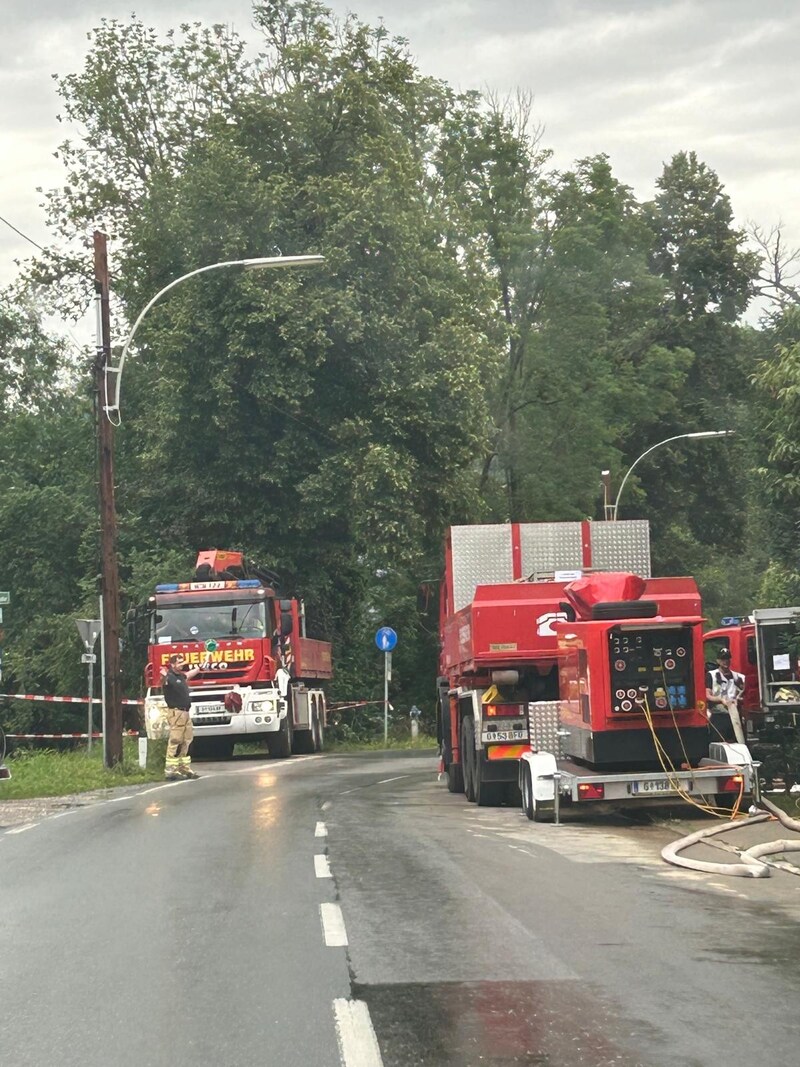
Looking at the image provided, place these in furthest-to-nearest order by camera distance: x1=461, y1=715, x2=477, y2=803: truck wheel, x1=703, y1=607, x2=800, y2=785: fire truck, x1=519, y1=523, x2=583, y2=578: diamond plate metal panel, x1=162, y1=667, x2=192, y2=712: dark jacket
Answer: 1. x1=162, y1=667, x2=192, y2=712: dark jacket
2. x1=703, y1=607, x2=800, y2=785: fire truck
3. x1=519, y1=523, x2=583, y2=578: diamond plate metal panel
4. x1=461, y1=715, x2=477, y2=803: truck wheel

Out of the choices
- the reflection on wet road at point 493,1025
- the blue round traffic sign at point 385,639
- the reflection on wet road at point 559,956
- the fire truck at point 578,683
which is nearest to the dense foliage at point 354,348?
the blue round traffic sign at point 385,639

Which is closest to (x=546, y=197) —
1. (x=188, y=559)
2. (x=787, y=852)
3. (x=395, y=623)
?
(x=395, y=623)

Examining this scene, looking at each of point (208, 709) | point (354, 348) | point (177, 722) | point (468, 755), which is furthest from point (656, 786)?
point (354, 348)

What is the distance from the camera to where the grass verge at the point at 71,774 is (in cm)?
2311

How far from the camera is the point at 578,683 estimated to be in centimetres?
1661

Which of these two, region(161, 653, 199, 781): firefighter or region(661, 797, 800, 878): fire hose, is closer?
region(661, 797, 800, 878): fire hose

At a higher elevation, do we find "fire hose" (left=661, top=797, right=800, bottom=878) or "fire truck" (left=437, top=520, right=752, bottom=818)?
"fire truck" (left=437, top=520, right=752, bottom=818)

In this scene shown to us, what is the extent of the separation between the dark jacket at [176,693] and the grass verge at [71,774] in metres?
1.43

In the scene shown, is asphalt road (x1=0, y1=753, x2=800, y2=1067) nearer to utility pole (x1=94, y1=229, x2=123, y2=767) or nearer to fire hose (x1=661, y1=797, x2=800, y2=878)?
fire hose (x1=661, y1=797, x2=800, y2=878)

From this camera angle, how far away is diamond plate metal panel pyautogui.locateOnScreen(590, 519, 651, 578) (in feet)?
69.4

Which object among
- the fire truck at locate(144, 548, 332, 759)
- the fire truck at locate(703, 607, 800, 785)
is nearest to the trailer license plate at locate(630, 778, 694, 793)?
the fire truck at locate(703, 607, 800, 785)

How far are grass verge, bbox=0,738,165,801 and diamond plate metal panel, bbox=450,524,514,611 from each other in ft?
21.6

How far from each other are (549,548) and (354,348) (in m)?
18.0

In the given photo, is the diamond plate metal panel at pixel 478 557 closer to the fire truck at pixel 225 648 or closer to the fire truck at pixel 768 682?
the fire truck at pixel 768 682
